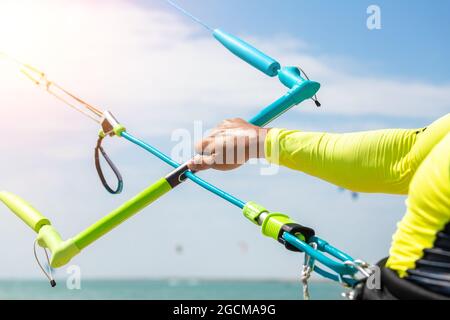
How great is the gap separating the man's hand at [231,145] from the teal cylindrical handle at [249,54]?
0.53 metres

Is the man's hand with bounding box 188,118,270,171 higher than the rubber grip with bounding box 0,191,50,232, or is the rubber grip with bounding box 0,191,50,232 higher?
the man's hand with bounding box 188,118,270,171

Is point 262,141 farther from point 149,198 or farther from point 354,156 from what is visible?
point 149,198

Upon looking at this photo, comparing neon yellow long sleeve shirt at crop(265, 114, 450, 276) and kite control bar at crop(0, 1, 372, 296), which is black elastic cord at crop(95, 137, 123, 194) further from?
neon yellow long sleeve shirt at crop(265, 114, 450, 276)

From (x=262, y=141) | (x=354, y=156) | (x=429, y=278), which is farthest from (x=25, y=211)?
(x=429, y=278)

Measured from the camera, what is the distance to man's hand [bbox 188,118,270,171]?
225cm

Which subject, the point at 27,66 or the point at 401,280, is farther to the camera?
the point at 27,66

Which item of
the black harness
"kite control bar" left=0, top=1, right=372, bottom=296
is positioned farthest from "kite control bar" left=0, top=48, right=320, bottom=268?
the black harness

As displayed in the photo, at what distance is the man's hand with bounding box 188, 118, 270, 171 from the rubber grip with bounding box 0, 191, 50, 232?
104 centimetres

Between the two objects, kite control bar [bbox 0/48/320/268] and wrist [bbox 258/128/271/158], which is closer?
wrist [bbox 258/128/271/158]

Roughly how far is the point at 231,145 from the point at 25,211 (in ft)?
4.62
